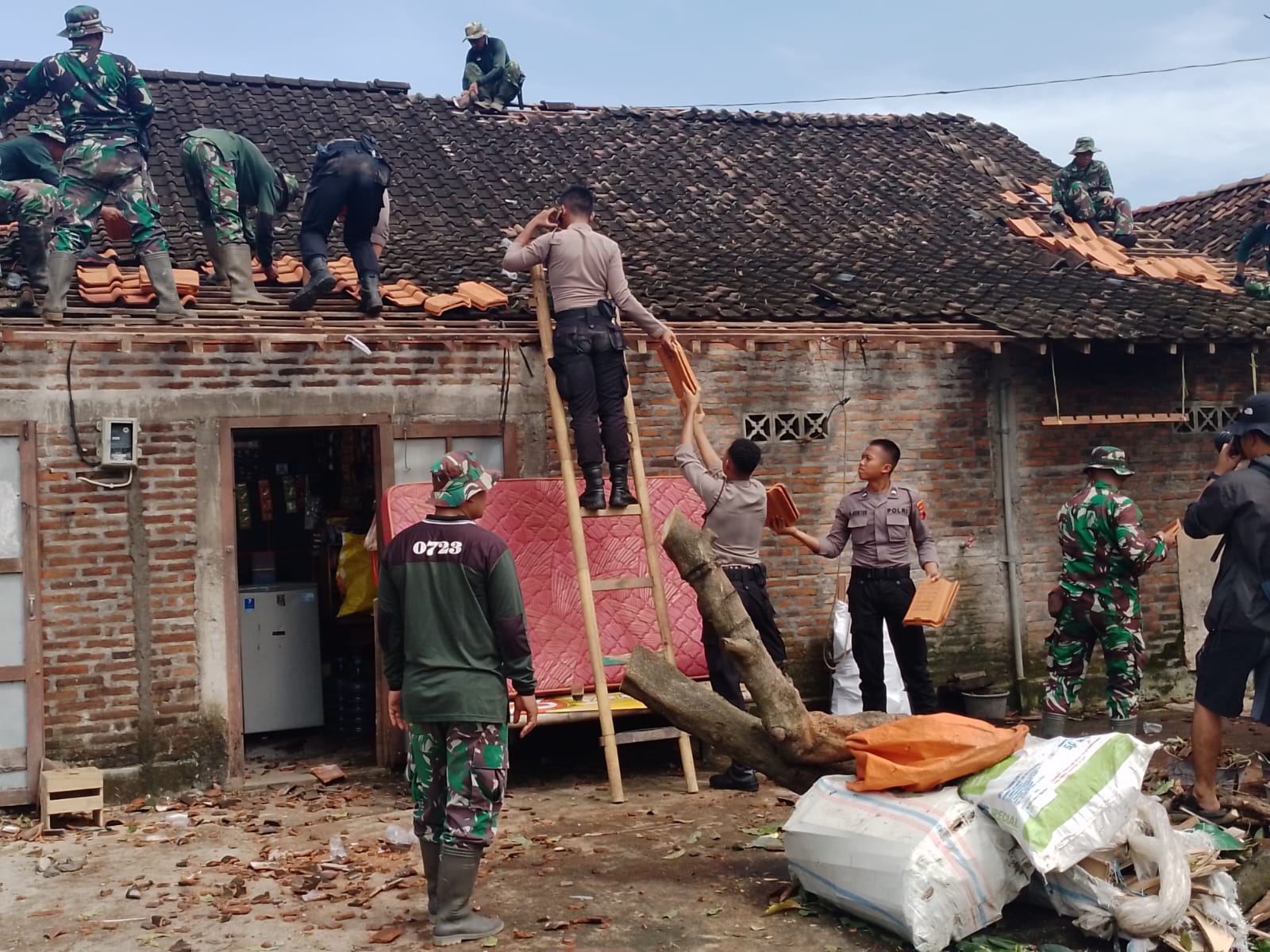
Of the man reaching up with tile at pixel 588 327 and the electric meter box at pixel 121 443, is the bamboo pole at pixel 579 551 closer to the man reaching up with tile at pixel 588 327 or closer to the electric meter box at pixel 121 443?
the man reaching up with tile at pixel 588 327

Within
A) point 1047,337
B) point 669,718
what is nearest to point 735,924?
point 669,718

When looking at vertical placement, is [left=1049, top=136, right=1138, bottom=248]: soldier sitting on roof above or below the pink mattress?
above

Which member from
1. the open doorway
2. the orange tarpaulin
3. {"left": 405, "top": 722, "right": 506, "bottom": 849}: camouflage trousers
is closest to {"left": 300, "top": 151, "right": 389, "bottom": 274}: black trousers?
the open doorway

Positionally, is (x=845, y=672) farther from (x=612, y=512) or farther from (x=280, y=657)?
(x=280, y=657)

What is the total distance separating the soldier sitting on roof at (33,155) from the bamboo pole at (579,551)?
3.36 m

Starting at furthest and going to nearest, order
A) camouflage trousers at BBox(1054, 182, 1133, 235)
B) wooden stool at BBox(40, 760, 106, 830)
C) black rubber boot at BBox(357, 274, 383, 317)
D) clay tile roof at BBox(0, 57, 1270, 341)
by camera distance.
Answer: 1. camouflage trousers at BBox(1054, 182, 1133, 235)
2. clay tile roof at BBox(0, 57, 1270, 341)
3. black rubber boot at BBox(357, 274, 383, 317)
4. wooden stool at BBox(40, 760, 106, 830)

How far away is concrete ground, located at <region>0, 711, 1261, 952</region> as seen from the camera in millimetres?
5125

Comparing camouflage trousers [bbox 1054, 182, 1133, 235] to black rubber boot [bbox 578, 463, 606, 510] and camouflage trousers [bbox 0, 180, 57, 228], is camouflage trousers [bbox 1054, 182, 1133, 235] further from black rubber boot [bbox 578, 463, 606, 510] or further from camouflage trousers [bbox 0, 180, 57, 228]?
camouflage trousers [bbox 0, 180, 57, 228]

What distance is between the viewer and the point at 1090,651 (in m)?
8.05

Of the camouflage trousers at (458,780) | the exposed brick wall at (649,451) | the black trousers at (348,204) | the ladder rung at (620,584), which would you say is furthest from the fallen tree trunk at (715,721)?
the black trousers at (348,204)

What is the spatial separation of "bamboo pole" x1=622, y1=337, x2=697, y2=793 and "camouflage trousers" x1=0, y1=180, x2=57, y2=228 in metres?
3.75

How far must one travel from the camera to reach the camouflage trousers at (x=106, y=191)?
A: 7.86 m

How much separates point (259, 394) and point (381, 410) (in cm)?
75

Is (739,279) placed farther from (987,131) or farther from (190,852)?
(987,131)
